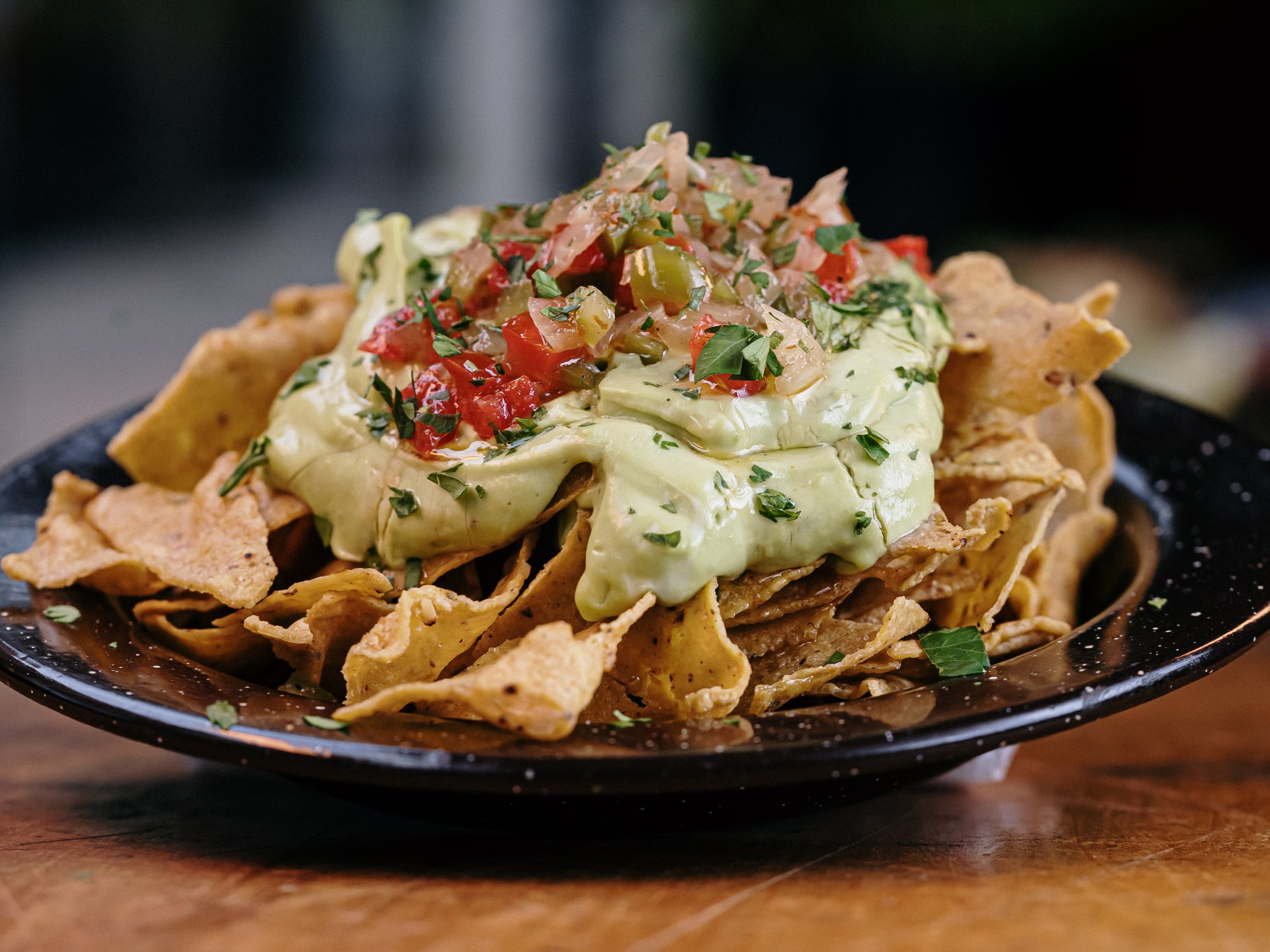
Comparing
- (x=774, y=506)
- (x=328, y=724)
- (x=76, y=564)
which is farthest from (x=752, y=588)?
(x=76, y=564)

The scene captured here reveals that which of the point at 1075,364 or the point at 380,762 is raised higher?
the point at 1075,364

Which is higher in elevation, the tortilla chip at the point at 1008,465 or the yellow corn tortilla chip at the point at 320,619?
the tortilla chip at the point at 1008,465

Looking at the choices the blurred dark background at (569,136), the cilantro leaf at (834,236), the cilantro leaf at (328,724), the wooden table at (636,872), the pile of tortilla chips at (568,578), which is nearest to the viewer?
the wooden table at (636,872)

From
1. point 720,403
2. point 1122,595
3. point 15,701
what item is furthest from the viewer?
point 15,701

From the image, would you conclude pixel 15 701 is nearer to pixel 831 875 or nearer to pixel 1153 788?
pixel 831 875

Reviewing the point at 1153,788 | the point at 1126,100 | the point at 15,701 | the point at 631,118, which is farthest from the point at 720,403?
the point at 631,118

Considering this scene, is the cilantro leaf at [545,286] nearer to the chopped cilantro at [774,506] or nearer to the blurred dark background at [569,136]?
the chopped cilantro at [774,506]

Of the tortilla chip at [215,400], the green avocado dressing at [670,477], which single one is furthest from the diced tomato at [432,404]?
the tortilla chip at [215,400]

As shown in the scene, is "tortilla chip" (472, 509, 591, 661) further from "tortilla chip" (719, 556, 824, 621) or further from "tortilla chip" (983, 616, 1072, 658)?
"tortilla chip" (983, 616, 1072, 658)

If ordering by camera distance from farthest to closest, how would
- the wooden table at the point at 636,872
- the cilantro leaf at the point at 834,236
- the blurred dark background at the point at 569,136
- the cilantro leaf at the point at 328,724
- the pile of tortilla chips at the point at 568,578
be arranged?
the blurred dark background at the point at 569,136 → the cilantro leaf at the point at 834,236 → the pile of tortilla chips at the point at 568,578 → the cilantro leaf at the point at 328,724 → the wooden table at the point at 636,872
